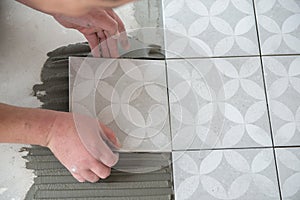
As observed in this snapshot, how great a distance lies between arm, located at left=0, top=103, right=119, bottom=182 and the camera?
0.81 meters

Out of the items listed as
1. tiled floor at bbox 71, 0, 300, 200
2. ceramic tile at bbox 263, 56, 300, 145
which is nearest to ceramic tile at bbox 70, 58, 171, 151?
tiled floor at bbox 71, 0, 300, 200

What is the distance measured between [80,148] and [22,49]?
285 millimetres

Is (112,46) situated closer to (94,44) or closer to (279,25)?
(94,44)

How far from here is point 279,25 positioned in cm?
98

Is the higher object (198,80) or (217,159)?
(198,80)

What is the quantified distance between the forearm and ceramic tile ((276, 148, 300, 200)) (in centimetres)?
48

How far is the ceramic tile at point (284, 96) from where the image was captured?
90 centimetres

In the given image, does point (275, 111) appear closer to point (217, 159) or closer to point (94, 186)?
point (217, 159)

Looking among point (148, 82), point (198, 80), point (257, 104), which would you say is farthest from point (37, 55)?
point (257, 104)

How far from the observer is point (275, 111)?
91 centimetres

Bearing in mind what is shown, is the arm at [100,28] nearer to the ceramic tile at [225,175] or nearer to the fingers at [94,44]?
the fingers at [94,44]

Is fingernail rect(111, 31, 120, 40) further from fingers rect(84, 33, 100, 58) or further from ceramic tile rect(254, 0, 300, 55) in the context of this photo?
ceramic tile rect(254, 0, 300, 55)

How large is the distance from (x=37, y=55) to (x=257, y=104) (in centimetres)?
50

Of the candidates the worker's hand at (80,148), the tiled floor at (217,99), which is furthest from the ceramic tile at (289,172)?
the worker's hand at (80,148)
